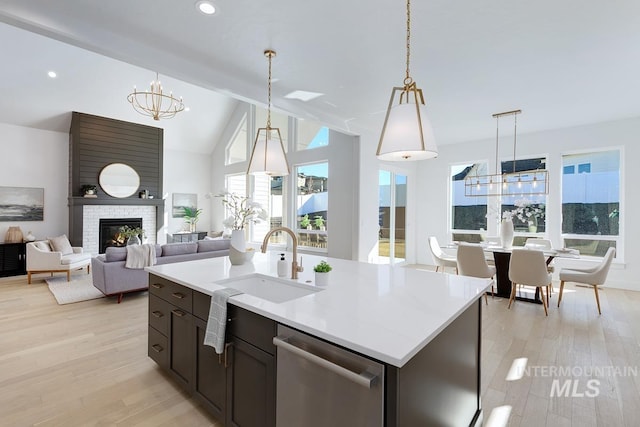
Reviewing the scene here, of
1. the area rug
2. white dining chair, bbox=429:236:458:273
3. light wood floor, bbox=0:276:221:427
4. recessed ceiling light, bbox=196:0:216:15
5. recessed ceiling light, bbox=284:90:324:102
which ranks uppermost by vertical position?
recessed ceiling light, bbox=284:90:324:102

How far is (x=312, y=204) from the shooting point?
675cm

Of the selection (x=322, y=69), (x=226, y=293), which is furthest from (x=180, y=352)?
(x=322, y=69)

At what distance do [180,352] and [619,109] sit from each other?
6.63m

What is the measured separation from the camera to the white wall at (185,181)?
835 cm

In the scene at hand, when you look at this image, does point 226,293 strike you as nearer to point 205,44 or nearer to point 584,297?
point 205,44

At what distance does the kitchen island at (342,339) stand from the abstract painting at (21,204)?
610 cm

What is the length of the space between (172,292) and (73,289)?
3.87 metres

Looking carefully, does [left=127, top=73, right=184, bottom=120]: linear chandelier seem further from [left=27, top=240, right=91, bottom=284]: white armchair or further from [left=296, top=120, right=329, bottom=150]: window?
[left=27, top=240, right=91, bottom=284]: white armchair

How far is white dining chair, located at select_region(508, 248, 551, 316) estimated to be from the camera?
149 inches

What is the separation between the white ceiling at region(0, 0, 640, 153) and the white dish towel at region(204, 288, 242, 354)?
84.1 inches

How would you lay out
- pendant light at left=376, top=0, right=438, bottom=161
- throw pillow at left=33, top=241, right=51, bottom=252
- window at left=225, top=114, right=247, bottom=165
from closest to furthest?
pendant light at left=376, top=0, right=438, bottom=161, throw pillow at left=33, top=241, right=51, bottom=252, window at left=225, top=114, right=247, bottom=165

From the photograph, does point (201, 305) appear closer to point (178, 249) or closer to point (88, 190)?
point (178, 249)

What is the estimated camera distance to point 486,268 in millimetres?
4152

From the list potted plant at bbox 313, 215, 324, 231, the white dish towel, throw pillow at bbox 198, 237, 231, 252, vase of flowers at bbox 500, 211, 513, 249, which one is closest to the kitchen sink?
the white dish towel
